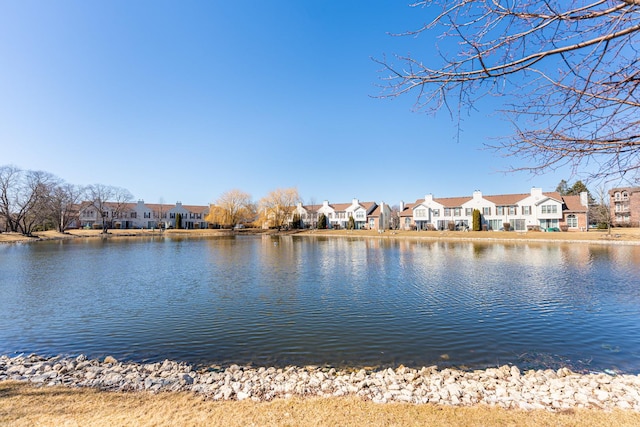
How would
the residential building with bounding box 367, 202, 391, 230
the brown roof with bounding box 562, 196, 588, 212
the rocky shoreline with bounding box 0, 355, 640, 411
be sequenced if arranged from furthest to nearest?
the residential building with bounding box 367, 202, 391, 230 < the brown roof with bounding box 562, 196, 588, 212 < the rocky shoreline with bounding box 0, 355, 640, 411

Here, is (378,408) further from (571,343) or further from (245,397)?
(571,343)

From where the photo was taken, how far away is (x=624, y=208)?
2557 inches

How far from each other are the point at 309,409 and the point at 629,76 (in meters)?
5.46

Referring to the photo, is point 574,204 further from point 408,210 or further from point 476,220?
point 408,210

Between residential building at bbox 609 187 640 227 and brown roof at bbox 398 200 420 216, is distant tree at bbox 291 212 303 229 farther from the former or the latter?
residential building at bbox 609 187 640 227

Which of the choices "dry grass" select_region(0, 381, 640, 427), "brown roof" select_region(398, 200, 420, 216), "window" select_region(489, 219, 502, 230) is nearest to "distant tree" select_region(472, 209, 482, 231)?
"window" select_region(489, 219, 502, 230)

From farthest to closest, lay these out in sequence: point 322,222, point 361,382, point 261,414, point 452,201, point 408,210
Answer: point 322,222, point 408,210, point 452,201, point 361,382, point 261,414

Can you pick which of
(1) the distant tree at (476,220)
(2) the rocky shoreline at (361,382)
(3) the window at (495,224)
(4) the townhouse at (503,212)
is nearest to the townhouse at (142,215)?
(4) the townhouse at (503,212)

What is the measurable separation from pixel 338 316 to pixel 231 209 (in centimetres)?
6481

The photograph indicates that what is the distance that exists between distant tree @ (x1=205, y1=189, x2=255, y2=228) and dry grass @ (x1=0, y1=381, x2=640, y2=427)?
6833cm

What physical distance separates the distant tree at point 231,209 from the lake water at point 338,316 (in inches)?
2028

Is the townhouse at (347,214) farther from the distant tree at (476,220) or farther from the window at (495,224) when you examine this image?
the window at (495,224)

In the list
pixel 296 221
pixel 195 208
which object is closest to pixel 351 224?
pixel 296 221

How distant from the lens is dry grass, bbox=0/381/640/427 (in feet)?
15.3
